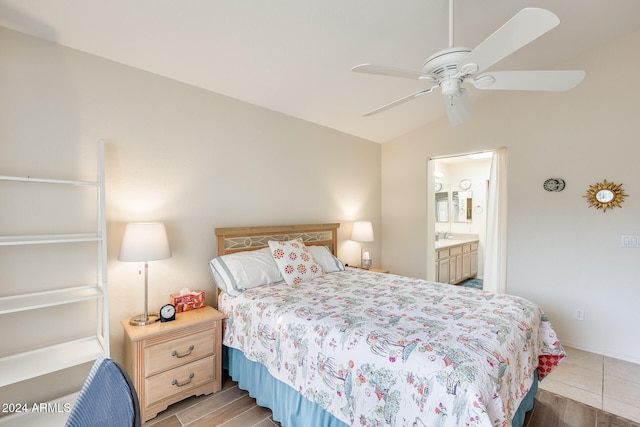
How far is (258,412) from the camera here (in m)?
2.19

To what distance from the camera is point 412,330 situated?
1.70m

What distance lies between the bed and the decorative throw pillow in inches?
0.4

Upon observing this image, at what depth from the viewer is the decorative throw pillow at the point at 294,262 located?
2.82 m

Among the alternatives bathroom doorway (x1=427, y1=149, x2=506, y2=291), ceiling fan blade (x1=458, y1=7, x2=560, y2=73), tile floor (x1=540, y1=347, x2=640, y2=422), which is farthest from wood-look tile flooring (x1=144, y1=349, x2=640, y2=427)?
bathroom doorway (x1=427, y1=149, x2=506, y2=291)

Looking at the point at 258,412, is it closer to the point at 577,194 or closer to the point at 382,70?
the point at 382,70

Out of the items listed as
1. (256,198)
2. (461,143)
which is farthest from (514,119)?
(256,198)

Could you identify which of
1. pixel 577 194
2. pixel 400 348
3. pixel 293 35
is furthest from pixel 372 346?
pixel 577 194

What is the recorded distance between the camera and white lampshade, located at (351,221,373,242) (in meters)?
4.09

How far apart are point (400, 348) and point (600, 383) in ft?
7.60

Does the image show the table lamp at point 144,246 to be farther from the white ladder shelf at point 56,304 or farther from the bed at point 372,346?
the bed at point 372,346

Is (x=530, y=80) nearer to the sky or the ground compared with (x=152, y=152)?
nearer to the sky

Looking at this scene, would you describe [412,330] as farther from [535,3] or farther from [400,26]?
[535,3]

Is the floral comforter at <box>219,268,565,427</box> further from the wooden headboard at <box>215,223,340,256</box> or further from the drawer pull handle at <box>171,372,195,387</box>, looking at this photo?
the wooden headboard at <box>215,223,340,256</box>

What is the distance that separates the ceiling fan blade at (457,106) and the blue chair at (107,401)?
1.96m
